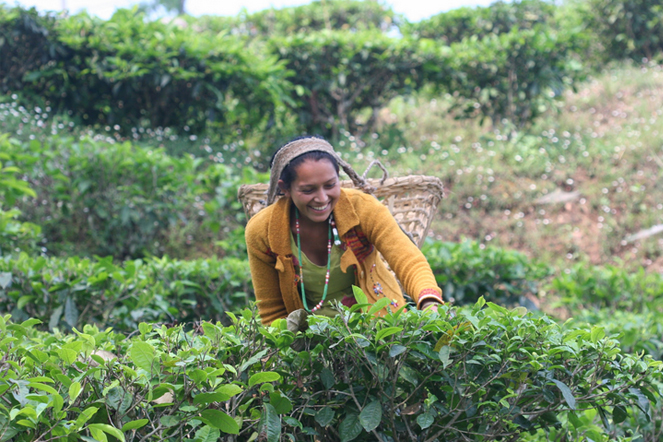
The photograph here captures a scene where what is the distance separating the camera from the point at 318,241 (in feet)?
8.66

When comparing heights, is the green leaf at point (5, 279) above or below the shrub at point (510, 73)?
below

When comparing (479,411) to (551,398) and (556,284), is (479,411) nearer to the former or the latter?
(551,398)

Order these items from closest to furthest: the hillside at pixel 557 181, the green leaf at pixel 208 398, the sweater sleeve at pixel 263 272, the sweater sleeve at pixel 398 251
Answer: the green leaf at pixel 208 398
the sweater sleeve at pixel 398 251
the sweater sleeve at pixel 263 272
the hillside at pixel 557 181

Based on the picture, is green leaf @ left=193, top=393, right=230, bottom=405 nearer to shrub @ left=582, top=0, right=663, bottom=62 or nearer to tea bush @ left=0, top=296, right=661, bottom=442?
tea bush @ left=0, top=296, right=661, bottom=442

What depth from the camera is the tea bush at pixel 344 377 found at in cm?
158

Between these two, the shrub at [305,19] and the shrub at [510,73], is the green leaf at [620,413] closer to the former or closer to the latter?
the shrub at [510,73]

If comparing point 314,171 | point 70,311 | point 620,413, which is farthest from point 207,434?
point 70,311

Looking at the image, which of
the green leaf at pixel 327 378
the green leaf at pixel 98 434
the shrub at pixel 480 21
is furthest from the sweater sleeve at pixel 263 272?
the shrub at pixel 480 21

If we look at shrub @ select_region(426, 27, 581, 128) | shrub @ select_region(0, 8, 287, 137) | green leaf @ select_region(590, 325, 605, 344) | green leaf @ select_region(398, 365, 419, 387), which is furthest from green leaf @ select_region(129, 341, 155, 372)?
shrub @ select_region(426, 27, 581, 128)

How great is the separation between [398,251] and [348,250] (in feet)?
0.85

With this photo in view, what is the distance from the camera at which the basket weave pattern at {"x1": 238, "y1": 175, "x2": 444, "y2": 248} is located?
300cm

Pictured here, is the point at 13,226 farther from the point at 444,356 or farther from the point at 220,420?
the point at 444,356

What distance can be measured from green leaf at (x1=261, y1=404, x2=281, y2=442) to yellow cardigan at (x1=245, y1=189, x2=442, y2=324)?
2.96 feet

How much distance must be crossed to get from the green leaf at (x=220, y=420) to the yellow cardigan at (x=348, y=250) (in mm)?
977
